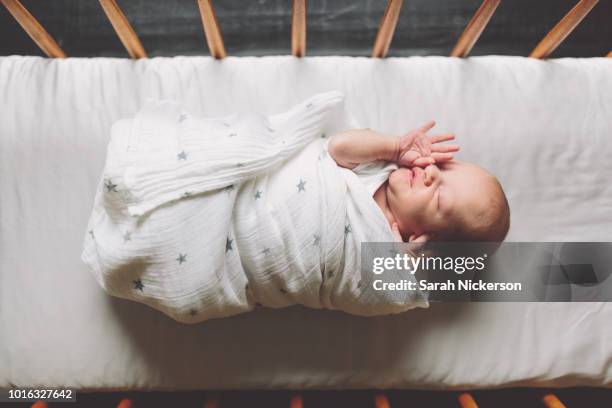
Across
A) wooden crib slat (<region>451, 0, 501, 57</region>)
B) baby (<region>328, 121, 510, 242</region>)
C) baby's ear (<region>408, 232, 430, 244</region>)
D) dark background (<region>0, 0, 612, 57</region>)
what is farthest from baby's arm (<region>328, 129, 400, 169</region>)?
dark background (<region>0, 0, 612, 57</region>)

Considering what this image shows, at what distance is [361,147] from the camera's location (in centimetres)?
88

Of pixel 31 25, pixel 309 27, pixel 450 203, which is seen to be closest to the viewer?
pixel 450 203

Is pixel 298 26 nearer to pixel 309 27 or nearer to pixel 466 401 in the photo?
pixel 309 27

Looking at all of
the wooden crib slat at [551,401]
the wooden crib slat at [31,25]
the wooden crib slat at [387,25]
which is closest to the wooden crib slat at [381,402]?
the wooden crib slat at [551,401]

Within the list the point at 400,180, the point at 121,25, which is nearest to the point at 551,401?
the point at 400,180

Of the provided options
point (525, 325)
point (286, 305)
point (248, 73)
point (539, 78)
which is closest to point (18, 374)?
point (286, 305)

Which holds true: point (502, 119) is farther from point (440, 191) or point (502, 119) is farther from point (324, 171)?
point (324, 171)

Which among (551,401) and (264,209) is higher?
(264,209)

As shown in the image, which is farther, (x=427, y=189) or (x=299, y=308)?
(x=299, y=308)

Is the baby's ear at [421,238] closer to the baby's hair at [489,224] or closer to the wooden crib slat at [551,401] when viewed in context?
the baby's hair at [489,224]

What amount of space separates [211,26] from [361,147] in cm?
37

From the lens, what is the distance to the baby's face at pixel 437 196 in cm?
81

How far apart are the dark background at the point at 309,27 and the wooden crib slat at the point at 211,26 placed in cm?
33

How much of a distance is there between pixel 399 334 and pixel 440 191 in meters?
0.32
